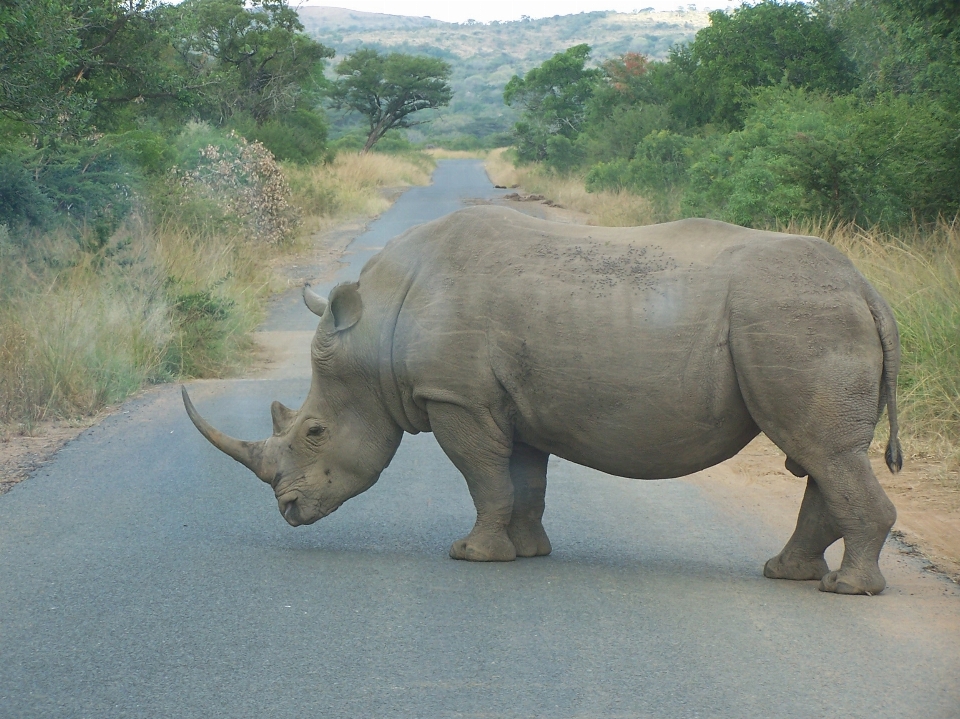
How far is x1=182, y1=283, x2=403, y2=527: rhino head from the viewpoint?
17.6 ft

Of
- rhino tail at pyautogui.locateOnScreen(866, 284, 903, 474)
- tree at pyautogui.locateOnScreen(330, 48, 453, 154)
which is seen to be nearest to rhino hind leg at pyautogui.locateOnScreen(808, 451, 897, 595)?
rhino tail at pyautogui.locateOnScreen(866, 284, 903, 474)

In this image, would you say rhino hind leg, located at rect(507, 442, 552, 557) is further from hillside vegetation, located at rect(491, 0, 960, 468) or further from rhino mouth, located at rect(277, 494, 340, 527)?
hillside vegetation, located at rect(491, 0, 960, 468)

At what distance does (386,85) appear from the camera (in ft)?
168

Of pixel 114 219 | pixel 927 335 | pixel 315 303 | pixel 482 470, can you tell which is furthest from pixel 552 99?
pixel 482 470

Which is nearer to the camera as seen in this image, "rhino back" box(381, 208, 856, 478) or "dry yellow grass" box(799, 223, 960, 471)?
"rhino back" box(381, 208, 856, 478)

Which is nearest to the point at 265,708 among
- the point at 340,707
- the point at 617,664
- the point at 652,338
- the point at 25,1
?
the point at 340,707

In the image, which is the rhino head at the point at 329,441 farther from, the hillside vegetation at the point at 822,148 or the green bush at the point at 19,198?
the green bush at the point at 19,198

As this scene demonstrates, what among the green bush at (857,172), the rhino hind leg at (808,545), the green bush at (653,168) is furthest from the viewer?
the green bush at (653,168)

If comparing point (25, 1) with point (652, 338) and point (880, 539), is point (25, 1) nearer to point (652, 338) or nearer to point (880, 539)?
point (652, 338)

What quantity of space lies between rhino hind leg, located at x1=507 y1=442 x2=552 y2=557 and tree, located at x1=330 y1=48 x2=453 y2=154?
46153 mm

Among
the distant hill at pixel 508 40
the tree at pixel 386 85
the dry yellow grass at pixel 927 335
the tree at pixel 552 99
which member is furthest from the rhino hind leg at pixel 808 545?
the distant hill at pixel 508 40

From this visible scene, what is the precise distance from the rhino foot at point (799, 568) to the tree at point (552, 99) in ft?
115

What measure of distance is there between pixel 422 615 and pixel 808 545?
1.70 metres

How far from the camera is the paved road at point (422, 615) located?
12.3ft
